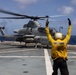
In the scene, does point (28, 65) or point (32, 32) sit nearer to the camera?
point (28, 65)

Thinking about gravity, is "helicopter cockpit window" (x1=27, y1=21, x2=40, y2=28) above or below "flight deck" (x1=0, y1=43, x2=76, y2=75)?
above

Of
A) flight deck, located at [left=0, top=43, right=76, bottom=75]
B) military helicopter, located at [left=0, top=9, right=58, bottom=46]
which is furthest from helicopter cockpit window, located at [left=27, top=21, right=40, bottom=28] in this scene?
flight deck, located at [left=0, top=43, right=76, bottom=75]

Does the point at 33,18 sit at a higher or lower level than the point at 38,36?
higher

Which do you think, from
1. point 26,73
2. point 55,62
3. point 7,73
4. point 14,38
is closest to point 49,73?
point 26,73

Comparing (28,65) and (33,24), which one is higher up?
(33,24)

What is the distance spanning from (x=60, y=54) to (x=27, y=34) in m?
24.6

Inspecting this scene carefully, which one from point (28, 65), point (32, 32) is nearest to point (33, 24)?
point (32, 32)

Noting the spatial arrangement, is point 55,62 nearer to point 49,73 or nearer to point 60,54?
point 60,54

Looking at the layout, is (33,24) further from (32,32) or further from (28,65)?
(28,65)

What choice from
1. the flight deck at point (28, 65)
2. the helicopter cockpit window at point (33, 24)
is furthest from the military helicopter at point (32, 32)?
the flight deck at point (28, 65)

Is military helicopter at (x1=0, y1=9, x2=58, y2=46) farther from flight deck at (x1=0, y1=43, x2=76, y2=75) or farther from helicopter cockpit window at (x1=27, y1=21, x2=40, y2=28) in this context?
flight deck at (x1=0, y1=43, x2=76, y2=75)

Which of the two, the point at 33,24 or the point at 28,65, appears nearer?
the point at 28,65

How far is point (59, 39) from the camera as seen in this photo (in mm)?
7555

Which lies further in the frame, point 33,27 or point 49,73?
point 33,27
